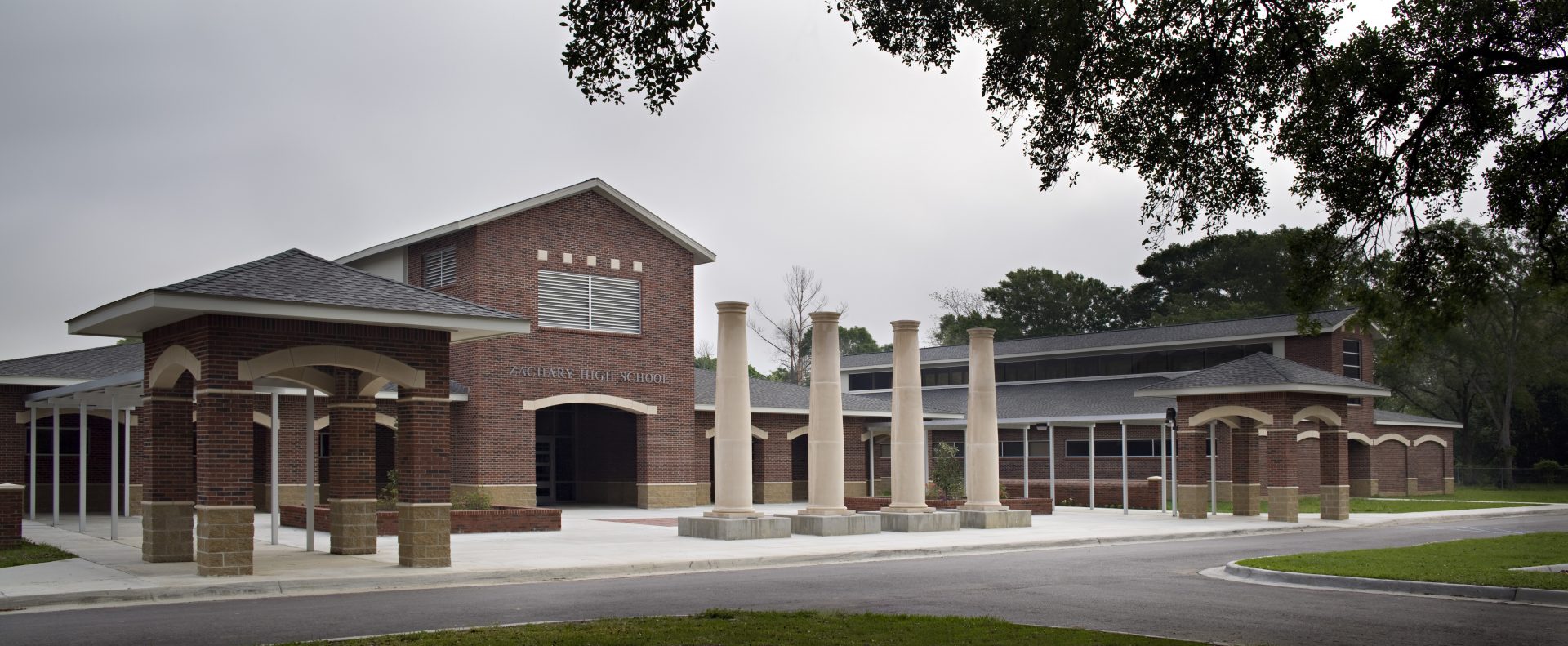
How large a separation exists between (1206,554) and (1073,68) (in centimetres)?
1238

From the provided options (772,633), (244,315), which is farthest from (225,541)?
(772,633)

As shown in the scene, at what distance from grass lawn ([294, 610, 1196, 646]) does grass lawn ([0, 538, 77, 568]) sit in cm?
1086

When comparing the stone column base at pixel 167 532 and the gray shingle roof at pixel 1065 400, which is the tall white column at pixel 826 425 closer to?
the stone column base at pixel 167 532

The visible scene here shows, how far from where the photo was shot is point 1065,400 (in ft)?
170

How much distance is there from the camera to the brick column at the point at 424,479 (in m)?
18.7

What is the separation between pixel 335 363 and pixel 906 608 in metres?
8.89

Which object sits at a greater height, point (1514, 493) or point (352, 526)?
point (352, 526)

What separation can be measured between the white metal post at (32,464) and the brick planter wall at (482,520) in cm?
651

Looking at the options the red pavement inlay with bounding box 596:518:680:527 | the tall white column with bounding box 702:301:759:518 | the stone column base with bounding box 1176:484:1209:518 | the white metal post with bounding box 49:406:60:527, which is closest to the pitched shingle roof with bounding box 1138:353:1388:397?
the stone column base with bounding box 1176:484:1209:518

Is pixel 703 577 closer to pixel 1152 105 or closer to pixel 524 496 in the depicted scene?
pixel 1152 105

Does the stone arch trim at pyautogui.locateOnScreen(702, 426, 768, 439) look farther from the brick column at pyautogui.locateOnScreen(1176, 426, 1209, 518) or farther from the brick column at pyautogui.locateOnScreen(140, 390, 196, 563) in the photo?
the brick column at pyautogui.locateOnScreen(140, 390, 196, 563)

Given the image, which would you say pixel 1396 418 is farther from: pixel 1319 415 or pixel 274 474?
pixel 274 474

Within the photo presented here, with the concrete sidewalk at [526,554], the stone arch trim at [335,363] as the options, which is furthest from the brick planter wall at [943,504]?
the stone arch trim at [335,363]

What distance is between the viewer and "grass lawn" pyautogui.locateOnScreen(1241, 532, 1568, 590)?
55.5ft
